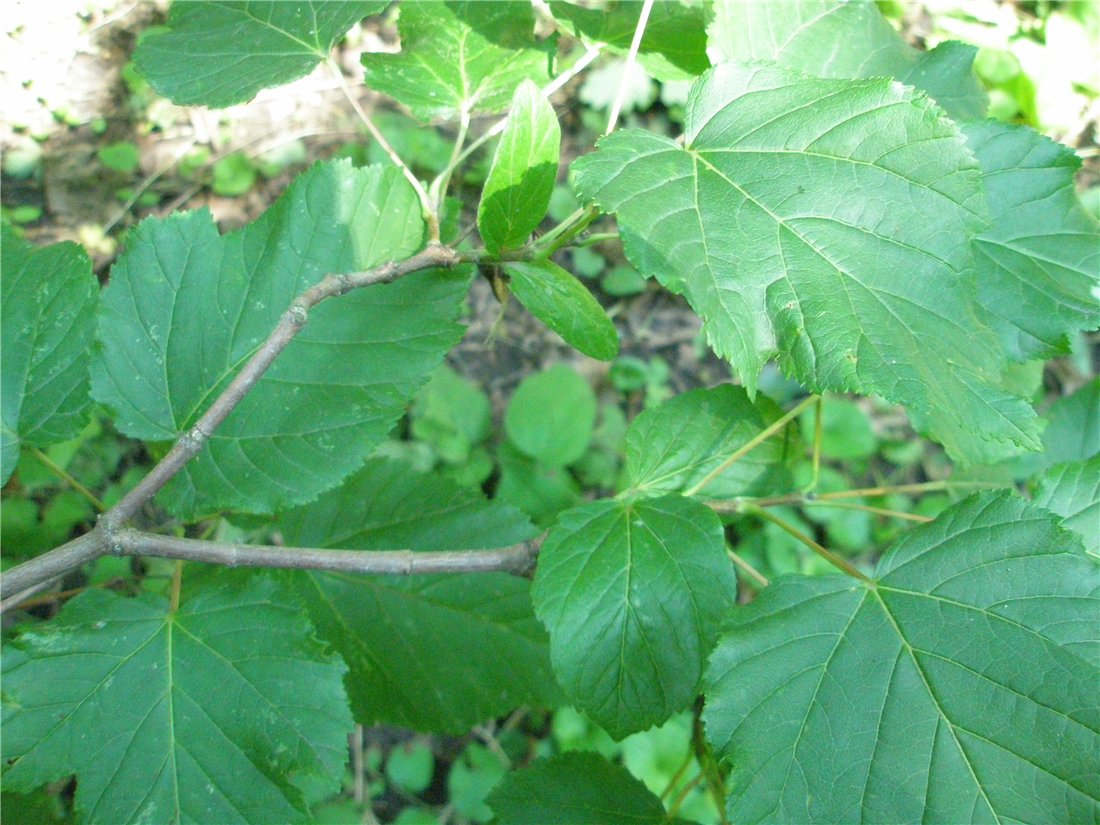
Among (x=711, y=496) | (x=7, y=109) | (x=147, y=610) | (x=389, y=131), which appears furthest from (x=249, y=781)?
(x=7, y=109)

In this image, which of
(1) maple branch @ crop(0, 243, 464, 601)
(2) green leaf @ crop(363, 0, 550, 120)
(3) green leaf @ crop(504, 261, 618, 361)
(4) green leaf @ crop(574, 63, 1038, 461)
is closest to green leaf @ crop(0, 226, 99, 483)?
(1) maple branch @ crop(0, 243, 464, 601)

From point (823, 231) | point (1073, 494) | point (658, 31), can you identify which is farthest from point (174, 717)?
point (1073, 494)

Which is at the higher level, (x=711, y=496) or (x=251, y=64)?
(x=251, y=64)

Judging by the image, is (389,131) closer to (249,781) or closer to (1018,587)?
(249,781)

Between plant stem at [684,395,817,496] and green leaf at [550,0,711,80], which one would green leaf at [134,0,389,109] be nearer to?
green leaf at [550,0,711,80]

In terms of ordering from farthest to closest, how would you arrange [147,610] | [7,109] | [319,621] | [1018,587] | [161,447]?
[7,109]
[319,621]
[161,447]
[147,610]
[1018,587]

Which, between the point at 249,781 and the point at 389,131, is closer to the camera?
the point at 249,781
